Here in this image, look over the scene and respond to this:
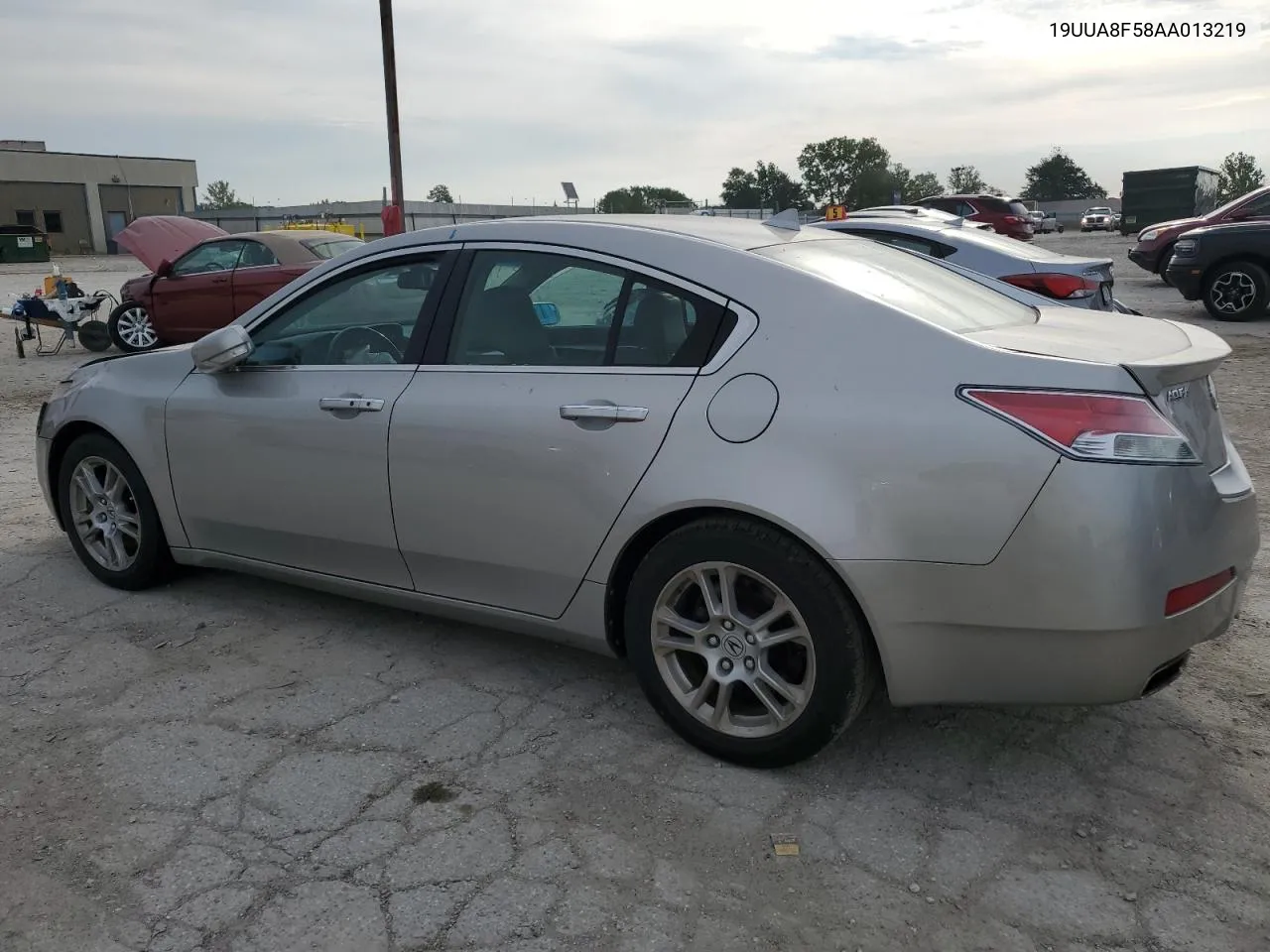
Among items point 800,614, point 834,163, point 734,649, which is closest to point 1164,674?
point 800,614

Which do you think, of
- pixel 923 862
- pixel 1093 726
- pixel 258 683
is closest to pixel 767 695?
pixel 923 862

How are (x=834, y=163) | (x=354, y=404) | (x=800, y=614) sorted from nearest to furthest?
1. (x=800, y=614)
2. (x=354, y=404)
3. (x=834, y=163)

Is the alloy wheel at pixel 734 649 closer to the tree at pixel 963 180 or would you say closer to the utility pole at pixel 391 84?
the utility pole at pixel 391 84

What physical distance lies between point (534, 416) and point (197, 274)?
10791 millimetres

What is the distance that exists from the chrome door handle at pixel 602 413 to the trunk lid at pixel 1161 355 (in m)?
0.94

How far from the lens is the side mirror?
386cm

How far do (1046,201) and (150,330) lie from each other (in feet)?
322

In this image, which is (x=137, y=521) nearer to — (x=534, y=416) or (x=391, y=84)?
(x=534, y=416)

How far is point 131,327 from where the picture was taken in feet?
42.7

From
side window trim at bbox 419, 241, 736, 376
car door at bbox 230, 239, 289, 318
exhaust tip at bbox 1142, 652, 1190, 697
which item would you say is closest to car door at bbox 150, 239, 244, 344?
car door at bbox 230, 239, 289, 318

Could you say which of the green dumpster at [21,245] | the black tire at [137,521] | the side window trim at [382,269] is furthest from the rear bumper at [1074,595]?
the green dumpster at [21,245]

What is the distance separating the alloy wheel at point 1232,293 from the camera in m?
12.9

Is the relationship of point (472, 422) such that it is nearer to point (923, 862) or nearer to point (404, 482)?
point (404, 482)

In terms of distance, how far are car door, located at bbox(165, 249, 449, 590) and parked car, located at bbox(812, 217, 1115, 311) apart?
12.3ft
